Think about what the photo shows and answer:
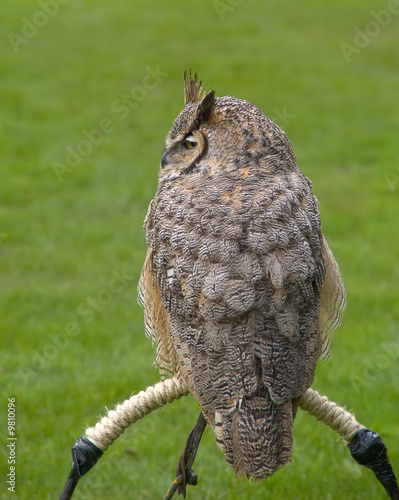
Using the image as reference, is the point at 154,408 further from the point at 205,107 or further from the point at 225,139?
the point at 205,107

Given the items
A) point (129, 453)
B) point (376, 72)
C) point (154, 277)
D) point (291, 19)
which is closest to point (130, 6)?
point (291, 19)

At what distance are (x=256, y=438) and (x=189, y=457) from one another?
2.54 ft

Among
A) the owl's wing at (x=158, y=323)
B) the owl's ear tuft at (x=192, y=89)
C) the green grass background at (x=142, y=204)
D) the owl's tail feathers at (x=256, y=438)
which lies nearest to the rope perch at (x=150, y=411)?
the owl's wing at (x=158, y=323)

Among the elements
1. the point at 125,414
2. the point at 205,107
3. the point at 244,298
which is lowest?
the point at 125,414

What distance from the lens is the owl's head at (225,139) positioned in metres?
3.21

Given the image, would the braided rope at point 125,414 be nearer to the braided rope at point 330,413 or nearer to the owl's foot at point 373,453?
the braided rope at point 330,413

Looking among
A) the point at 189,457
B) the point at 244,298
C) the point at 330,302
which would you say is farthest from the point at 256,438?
the point at 330,302

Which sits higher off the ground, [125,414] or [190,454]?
[125,414]

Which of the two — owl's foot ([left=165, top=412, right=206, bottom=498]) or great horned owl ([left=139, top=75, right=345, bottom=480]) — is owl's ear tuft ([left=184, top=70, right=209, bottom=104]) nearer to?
great horned owl ([left=139, top=75, right=345, bottom=480])

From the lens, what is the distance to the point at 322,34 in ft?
Answer: 49.0

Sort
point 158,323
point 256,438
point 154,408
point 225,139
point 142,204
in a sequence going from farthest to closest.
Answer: point 142,204 < point 158,323 < point 154,408 < point 225,139 < point 256,438

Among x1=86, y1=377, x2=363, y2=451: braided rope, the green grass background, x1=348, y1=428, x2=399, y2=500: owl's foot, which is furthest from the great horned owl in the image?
the green grass background

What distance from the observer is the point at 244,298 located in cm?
286

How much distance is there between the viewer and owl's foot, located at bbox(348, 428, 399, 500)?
11.0ft
